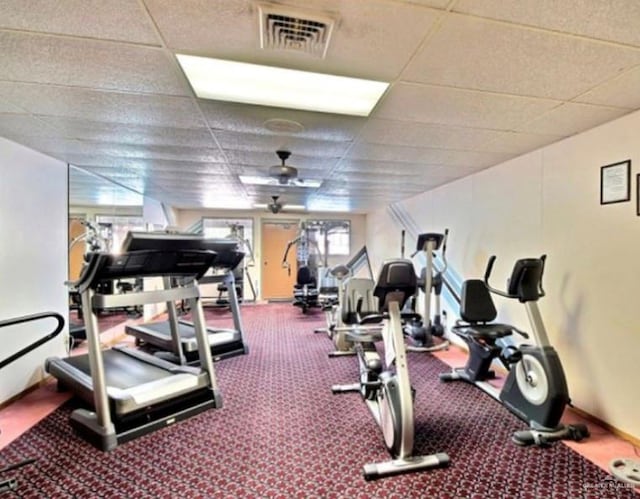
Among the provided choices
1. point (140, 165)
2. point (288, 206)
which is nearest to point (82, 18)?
point (140, 165)

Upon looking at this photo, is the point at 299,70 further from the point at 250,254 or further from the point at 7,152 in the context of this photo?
the point at 250,254

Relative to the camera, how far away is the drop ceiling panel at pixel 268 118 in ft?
7.53

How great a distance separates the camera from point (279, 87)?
206cm

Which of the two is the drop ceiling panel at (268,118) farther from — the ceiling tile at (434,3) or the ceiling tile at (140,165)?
the ceiling tile at (140,165)

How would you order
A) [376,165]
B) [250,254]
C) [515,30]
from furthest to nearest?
[250,254] → [376,165] → [515,30]

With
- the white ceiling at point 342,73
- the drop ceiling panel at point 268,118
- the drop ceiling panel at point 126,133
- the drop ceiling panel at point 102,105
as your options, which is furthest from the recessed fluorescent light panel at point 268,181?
the drop ceiling panel at point 102,105

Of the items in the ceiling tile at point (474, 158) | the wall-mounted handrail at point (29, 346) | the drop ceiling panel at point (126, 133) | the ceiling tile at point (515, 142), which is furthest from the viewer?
the ceiling tile at point (474, 158)

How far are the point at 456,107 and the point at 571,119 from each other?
0.92 metres

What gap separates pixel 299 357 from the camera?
162 inches

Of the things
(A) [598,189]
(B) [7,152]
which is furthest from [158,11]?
(A) [598,189]

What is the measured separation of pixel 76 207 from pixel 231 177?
1.85 metres

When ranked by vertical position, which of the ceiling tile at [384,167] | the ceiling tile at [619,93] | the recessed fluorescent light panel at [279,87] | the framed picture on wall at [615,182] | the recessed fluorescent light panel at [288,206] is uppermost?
the recessed fluorescent light panel at [279,87]

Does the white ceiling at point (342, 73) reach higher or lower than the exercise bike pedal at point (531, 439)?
higher

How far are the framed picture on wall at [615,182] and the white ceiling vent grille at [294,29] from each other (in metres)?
2.29
